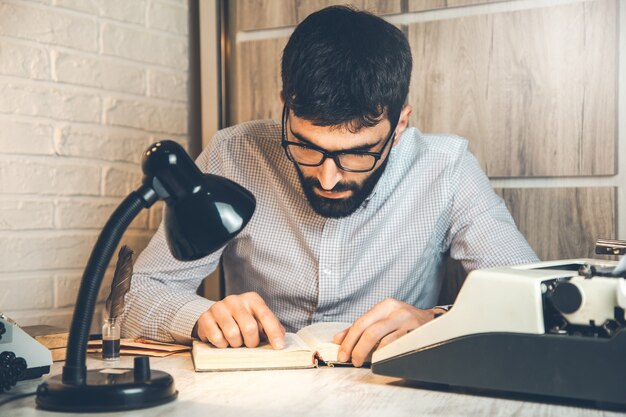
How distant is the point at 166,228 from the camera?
967mm

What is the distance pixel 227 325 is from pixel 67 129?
0.82 meters

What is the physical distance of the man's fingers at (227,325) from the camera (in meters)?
1.30

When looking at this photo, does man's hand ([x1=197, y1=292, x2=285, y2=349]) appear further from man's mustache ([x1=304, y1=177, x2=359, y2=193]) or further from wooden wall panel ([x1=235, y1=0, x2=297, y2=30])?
wooden wall panel ([x1=235, y1=0, x2=297, y2=30])

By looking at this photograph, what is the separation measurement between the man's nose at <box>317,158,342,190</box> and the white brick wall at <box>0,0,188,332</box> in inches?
28.6

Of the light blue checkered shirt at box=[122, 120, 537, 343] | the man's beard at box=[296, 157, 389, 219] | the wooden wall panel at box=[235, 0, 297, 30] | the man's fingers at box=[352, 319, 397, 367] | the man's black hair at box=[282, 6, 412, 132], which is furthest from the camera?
the wooden wall panel at box=[235, 0, 297, 30]

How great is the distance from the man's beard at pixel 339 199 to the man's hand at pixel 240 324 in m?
0.33

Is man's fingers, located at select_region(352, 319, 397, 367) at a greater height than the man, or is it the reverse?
the man

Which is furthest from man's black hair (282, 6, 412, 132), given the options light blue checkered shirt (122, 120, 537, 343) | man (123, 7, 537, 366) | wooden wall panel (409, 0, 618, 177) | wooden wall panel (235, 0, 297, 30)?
wooden wall panel (235, 0, 297, 30)

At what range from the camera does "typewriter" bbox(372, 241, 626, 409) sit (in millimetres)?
923

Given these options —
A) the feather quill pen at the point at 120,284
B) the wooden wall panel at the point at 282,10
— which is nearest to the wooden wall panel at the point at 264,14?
the wooden wall panel at the point at 282,10

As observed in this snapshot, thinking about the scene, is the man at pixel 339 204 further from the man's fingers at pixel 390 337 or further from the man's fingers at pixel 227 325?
the man's fingers at pixel 390 337

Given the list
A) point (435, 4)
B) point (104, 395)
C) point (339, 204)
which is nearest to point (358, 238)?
point (339, 204)

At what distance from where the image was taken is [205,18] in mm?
2236

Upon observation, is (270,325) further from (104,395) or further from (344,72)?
(344,72)
